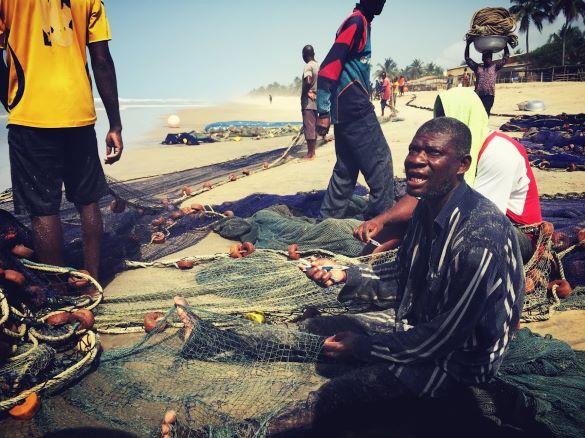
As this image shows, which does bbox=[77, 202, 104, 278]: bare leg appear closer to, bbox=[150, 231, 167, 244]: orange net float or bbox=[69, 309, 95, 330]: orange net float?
bbox=[69, 309, 95, 330]: orange net float

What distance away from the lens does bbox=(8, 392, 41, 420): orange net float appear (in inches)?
84.0

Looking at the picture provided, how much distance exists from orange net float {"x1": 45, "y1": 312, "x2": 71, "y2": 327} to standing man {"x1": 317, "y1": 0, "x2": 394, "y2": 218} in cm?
308

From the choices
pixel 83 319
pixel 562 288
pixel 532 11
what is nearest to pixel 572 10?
pixel 532 11

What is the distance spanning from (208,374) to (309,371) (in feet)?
1.95

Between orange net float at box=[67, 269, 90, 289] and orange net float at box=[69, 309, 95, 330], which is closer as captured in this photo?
orange net float at box=[69, 309, 95, 330]

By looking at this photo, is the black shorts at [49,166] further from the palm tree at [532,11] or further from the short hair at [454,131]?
the palm tree at [532,11]

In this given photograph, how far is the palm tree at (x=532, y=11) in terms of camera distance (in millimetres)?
58844

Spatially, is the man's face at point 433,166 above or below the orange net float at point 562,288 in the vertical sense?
above

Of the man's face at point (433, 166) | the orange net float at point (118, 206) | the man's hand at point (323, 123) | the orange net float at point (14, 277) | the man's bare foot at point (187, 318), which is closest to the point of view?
the man's face at point (433, 166)

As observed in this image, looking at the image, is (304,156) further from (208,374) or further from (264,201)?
(208,374)

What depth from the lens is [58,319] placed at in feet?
9.01

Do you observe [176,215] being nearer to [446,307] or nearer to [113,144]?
[113,144]

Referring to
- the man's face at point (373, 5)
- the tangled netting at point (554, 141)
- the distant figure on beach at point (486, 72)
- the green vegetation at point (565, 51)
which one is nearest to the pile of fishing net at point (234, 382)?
the man's face at point (373, 5)

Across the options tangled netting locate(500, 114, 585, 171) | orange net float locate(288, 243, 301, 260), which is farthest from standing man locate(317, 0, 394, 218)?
tangled netting locate(500, 114, 585, 171)
